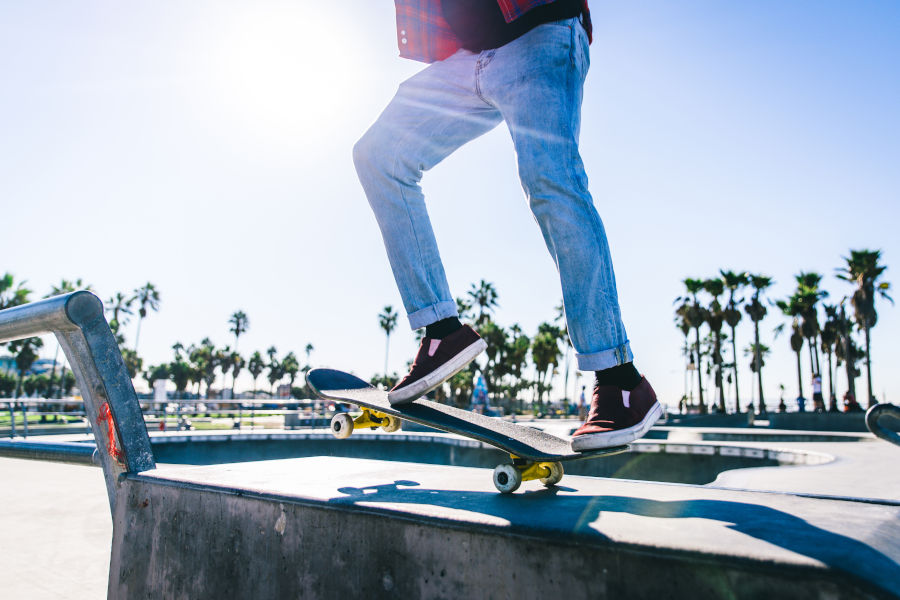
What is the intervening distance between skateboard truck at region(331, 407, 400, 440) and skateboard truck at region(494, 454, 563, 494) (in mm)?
676

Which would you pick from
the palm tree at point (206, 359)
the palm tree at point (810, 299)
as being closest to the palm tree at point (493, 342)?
the palm tree at point (810, 299)

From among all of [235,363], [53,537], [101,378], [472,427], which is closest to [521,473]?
[472,427]

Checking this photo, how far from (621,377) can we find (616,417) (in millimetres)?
126

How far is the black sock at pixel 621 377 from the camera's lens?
1585mm

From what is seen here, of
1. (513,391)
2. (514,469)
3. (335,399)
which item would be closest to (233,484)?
(335,399)

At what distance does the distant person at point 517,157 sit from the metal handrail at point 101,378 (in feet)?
3.10

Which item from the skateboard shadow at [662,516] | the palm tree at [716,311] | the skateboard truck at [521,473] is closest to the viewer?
the skateboard shadow at [662,516]

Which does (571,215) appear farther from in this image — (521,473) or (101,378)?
(101,378)

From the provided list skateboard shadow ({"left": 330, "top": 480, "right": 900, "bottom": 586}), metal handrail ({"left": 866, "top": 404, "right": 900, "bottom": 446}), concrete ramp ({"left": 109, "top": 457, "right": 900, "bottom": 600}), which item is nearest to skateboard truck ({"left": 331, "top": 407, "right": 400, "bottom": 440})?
concrete ramp ({"left": 109, "top": 457, "right": 900, "bottom": 600})

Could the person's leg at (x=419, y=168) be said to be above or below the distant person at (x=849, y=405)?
above

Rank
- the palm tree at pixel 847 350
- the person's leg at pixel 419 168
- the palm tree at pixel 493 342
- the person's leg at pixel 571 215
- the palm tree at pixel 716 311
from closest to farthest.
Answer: the person's leg at pixel 571 215, the person's leg at pixel 419 168, the palm tree at pixel 847 350, the palm tree at pixel 716 311, the palm tree at pixel 493 342

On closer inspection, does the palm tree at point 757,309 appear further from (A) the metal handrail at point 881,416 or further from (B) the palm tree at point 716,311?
(A) the metal handrail at point 881,416

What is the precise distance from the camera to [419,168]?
204cm

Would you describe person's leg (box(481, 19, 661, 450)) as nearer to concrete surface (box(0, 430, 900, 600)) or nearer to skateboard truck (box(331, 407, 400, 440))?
concrete surface (box(0, 430, 900, 600))
